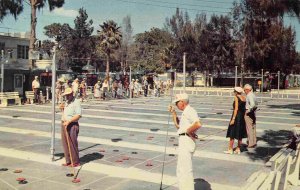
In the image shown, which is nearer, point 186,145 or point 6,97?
point 186,145

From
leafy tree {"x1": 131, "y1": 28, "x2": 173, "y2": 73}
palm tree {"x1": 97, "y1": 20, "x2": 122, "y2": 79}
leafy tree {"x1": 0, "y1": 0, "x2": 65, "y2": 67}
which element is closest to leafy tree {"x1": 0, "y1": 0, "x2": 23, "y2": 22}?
leafy tree {"x1": 0, "y1": 0, "x2": 65, "y2": 67}

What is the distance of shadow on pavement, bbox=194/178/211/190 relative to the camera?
7023mm

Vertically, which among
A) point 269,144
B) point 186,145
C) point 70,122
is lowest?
point 269,144

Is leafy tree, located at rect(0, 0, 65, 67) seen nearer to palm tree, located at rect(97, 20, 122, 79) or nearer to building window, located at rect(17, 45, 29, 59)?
building window, located at rect(17, 45, 29, 59)

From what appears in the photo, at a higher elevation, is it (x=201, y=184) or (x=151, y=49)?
(x=151, y=49)

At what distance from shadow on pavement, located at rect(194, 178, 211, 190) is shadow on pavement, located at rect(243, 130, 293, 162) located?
250 centimetres

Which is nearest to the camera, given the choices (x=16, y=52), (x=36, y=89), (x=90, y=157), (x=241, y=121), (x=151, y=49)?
(x=90, y=157)

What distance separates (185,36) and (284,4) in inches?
1646

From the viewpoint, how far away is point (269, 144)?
11.3 m

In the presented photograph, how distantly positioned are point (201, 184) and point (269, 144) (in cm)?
480

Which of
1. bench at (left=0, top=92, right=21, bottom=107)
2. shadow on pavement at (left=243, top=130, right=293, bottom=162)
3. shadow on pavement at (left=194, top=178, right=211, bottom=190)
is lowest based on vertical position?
shadow on pavement at (left=194, top=178, right=211, bottom=190)

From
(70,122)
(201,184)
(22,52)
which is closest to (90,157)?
(70,122)

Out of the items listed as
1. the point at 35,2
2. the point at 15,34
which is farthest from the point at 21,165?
the point at 15,34

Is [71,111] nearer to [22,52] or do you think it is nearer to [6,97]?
[6,97]
